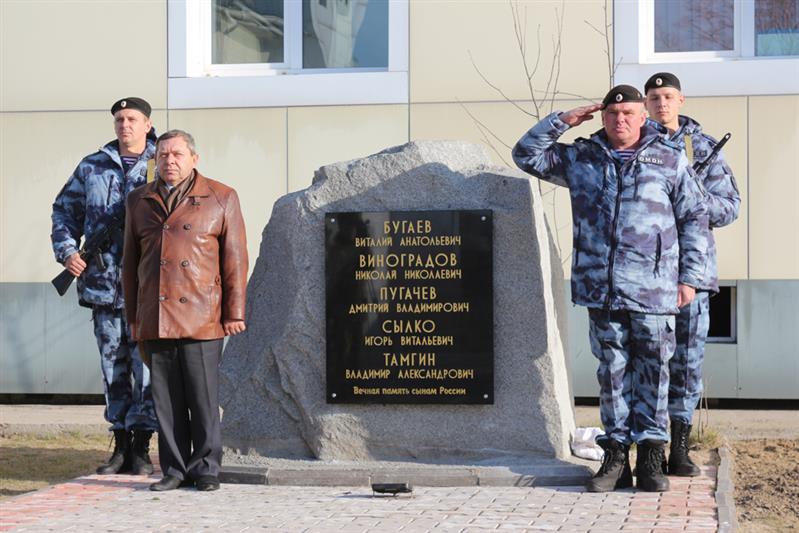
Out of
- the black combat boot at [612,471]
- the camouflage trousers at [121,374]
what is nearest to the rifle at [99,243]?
the camouflage trousers at [121,374]

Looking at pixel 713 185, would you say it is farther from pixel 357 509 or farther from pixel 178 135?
pixel 178 135

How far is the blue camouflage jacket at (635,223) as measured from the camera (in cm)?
637

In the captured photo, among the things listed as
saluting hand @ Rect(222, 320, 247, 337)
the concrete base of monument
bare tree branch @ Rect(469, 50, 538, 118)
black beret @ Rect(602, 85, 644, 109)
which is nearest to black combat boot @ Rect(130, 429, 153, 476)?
the concrete base of monument

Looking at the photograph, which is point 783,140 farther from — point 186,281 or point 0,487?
point 0,487

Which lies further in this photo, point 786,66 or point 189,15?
point 189,15

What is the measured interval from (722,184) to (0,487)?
4.40 metres

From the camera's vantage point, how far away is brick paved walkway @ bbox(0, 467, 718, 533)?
5574mm

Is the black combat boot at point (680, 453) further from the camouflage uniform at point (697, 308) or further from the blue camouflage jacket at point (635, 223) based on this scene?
the blue camouflage jacket at point (635, 223)

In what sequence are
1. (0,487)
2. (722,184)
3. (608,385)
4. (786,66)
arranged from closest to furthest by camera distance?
(608,385), (722,184), (0,487), (786,66)

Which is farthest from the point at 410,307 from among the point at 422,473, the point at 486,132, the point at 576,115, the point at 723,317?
the point at 723,317

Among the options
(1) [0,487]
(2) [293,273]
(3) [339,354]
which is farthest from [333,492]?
(1) [0,487]

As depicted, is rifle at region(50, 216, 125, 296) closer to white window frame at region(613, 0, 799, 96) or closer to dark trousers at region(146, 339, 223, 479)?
dark trousers at region(146, 339, 223, 479)

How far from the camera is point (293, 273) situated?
23.6 ft

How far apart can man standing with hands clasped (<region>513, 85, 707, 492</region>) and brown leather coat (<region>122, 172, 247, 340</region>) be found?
68.0 inches
